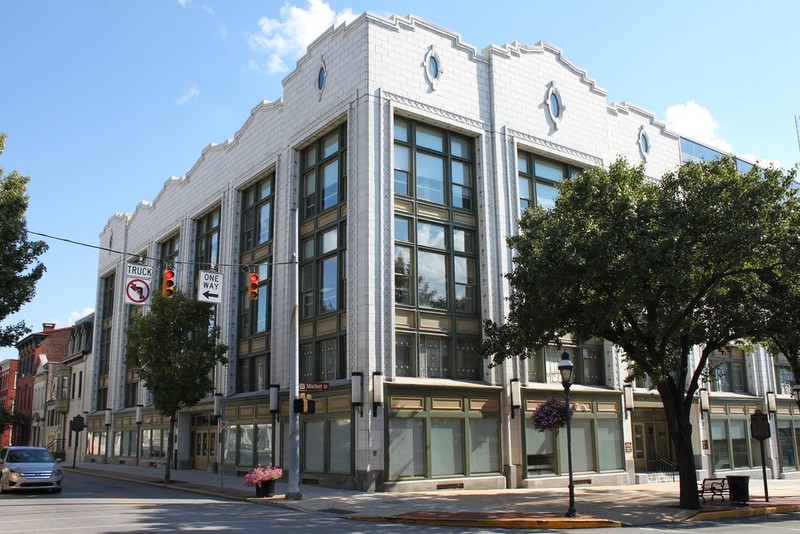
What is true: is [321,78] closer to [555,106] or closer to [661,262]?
[555,106]

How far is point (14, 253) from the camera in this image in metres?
26.6

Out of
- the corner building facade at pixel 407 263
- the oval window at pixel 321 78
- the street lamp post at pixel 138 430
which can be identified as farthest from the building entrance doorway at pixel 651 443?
the street lamp post at pixel 138 430

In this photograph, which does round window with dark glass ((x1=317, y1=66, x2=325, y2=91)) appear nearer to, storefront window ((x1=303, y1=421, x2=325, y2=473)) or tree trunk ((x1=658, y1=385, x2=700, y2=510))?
storefront window ((x1=303, y1=421, x2=325, y2=473))

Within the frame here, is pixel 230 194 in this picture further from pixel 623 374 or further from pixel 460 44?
pixel 623 374

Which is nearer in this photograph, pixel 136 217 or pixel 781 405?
pixel 781 405

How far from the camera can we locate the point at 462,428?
2803cm

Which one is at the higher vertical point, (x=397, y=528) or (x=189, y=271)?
(x=189, y=271)

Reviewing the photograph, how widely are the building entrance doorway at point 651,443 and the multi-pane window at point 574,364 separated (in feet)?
11.8

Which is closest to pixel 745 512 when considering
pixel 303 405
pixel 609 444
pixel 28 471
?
pixel 609 444

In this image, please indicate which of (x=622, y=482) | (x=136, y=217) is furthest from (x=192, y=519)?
(x=136, y=217)

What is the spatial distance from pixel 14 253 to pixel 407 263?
47.7 ft

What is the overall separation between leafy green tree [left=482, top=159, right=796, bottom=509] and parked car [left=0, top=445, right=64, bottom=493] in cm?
1602

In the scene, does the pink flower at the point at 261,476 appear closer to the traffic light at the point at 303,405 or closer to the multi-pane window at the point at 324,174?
the traffic light at the point at 303,405

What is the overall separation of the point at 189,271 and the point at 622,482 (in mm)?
26362
